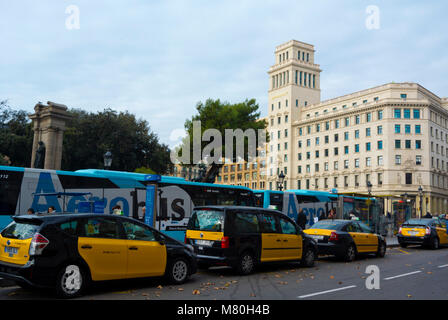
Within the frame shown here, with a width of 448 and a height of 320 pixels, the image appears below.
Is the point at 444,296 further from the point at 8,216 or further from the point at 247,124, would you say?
the point at 247,124

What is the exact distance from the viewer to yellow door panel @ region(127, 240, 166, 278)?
344 inches

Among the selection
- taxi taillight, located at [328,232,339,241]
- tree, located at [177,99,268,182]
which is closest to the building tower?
tree, located at [177,99,268,182]

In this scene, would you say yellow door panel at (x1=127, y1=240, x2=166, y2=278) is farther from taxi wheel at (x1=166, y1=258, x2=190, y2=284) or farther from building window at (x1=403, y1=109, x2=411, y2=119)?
building window at (x1=403, y1=109, x2=411, y2=119)

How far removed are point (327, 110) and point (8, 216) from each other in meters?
80.5

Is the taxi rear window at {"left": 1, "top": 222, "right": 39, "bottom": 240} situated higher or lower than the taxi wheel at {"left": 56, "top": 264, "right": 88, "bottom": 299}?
higher

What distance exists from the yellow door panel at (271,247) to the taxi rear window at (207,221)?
4.62ft

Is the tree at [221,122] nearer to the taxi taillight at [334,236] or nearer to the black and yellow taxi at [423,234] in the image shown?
the black and yellow taxi at [423,234]

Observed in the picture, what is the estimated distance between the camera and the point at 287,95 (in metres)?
94.3

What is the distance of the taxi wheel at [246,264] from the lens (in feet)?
36.6

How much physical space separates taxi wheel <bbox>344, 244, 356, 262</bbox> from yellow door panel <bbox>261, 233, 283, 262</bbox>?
3.75 m

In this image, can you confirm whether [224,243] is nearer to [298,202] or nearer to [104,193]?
[104,193]

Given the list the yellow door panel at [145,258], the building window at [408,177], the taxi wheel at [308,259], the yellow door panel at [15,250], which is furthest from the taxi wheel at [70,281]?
the building window at [408,177]

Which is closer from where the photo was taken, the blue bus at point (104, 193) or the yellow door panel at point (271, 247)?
the yellow door panel at point (271, 247)
